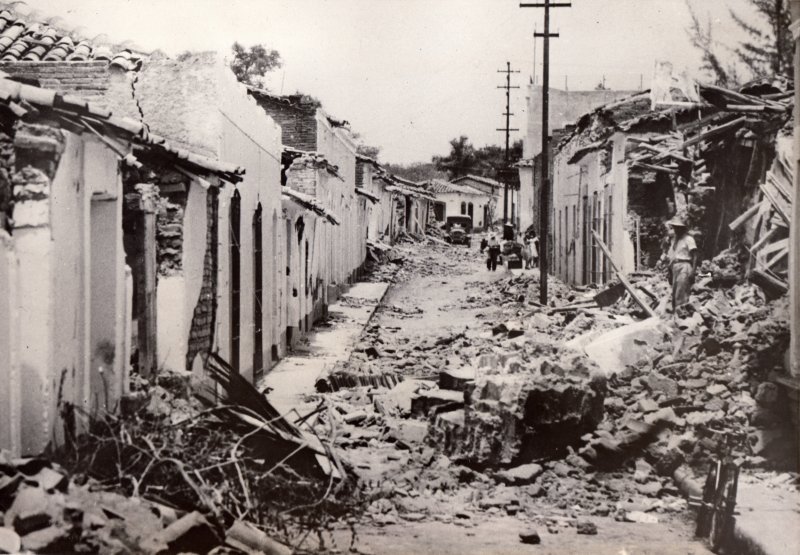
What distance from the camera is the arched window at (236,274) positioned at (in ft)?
36.5

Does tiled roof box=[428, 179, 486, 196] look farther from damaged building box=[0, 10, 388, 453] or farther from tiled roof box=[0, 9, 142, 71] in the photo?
tiled roof box=[0, 9, 142, 71]

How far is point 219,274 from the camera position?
33.5 ft

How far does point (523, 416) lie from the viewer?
8.71m

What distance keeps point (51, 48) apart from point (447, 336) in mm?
10199

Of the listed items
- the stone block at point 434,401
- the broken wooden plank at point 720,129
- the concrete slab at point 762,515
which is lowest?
the concrete slab at point 762,515

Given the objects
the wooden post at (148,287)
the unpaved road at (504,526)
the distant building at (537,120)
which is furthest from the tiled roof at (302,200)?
the distant building at (537,120)

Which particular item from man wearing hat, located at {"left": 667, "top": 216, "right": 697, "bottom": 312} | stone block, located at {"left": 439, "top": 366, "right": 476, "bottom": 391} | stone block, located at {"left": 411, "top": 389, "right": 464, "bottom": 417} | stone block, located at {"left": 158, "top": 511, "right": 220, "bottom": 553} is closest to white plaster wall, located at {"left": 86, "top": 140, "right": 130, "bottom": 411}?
stone block, located at {"left": 158, "top": 511, "right": 220, "bottom": 553}

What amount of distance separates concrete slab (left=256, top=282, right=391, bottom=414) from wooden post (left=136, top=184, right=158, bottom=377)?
5.79 ft

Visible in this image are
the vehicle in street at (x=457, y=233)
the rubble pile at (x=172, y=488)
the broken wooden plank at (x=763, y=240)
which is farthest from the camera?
the vehicle in street at (x=457, y=233)

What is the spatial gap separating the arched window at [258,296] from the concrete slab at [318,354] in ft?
1.17

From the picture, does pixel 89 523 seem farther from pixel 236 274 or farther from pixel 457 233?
pixel 457 233

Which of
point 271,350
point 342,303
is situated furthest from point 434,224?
point 271,350

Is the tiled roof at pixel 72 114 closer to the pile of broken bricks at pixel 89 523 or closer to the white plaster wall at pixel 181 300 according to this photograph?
the white plaster wall at pixel 181 300

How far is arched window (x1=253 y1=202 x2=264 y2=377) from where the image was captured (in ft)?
42.0
